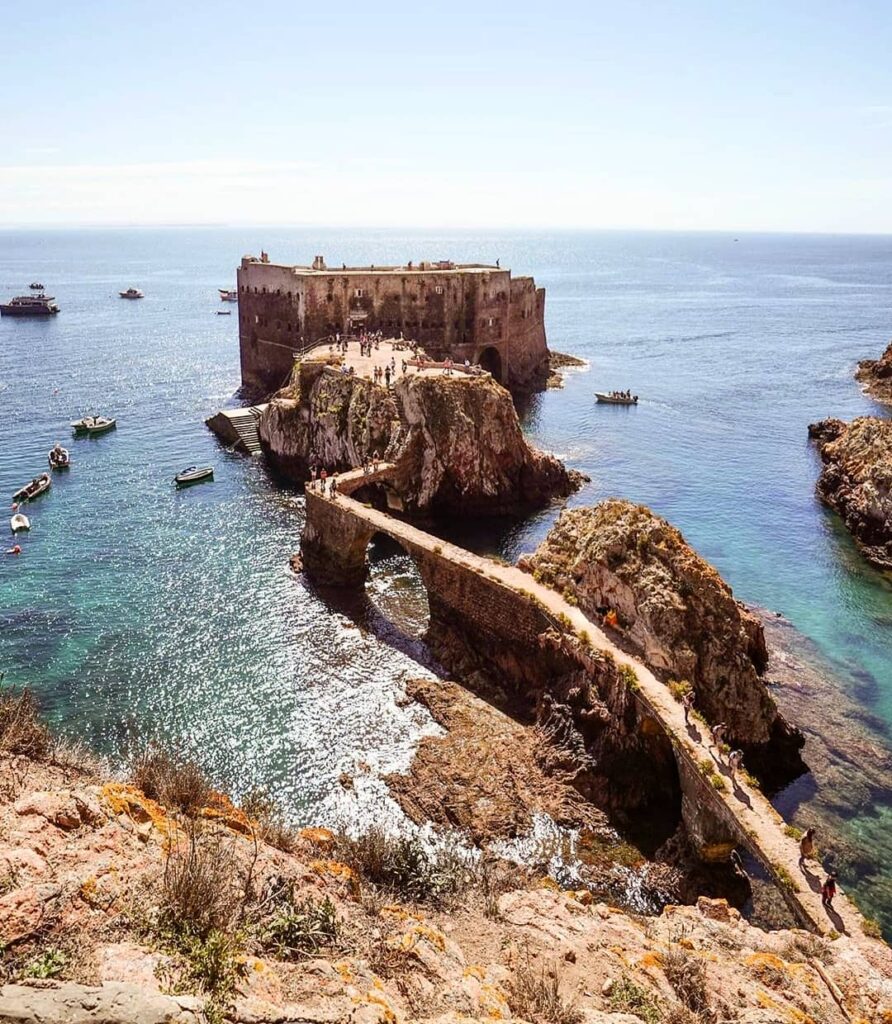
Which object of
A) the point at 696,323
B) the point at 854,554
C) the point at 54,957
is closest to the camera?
the point at 54,957

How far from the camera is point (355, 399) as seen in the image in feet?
168

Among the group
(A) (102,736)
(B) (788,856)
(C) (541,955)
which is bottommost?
(A) (102,736)

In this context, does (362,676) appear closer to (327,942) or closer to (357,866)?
(357,866)

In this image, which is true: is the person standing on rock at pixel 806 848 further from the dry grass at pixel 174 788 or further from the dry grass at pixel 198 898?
the dry grass at pixel 198 898

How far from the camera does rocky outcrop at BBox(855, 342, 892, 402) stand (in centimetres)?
8400

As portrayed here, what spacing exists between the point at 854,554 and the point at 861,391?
162 ft

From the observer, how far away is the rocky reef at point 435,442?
159ft

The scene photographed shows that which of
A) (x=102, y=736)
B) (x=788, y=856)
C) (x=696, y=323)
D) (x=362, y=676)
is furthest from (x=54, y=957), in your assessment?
(x=696, y=323)

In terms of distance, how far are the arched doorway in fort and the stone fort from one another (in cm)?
10

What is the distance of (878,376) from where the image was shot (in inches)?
3538

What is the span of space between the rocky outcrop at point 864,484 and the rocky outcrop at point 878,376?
2896 cm

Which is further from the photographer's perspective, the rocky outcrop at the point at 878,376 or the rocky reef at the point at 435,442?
the rocky outcrop at the point at 878,376

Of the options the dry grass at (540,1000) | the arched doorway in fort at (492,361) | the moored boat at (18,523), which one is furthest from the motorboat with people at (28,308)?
the dry grass at (540,1000)

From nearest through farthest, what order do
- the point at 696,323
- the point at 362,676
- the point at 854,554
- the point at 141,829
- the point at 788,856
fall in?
the point at 141,829 < the point at 788,856 < the point at 362,676 < the point at 854,554 < the point at 696,323
